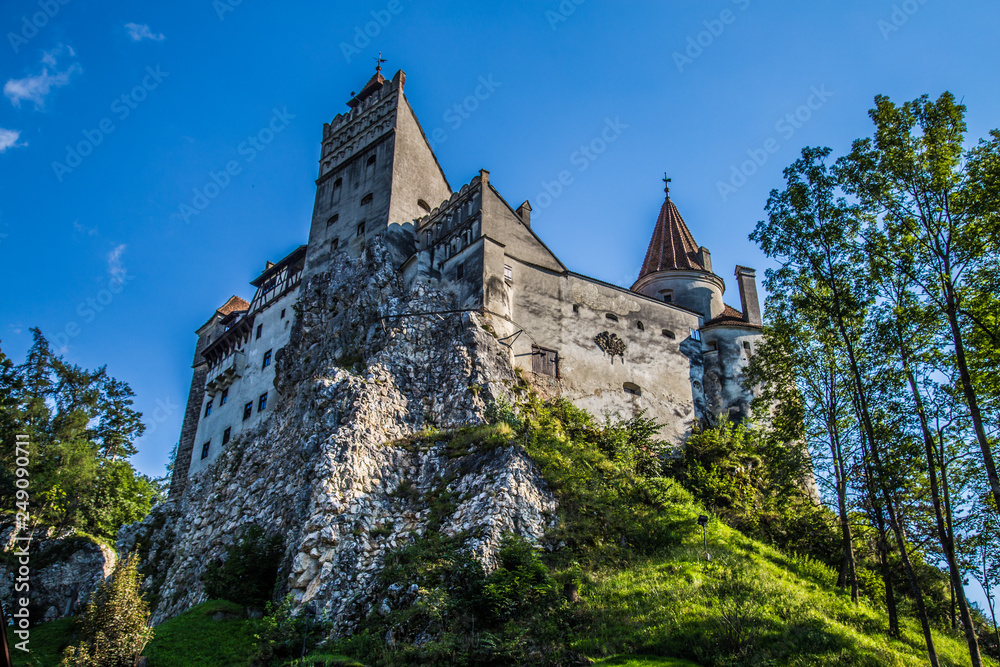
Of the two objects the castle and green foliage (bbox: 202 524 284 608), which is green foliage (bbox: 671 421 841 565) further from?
green foliage (bbox: 202 524 284 608)

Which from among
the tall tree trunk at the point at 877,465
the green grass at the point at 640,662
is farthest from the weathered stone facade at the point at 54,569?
the tall tree trunk at the point at 877,465

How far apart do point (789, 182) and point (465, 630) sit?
15.9 m

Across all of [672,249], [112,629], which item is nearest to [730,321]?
[672,249]

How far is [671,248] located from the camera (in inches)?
1742

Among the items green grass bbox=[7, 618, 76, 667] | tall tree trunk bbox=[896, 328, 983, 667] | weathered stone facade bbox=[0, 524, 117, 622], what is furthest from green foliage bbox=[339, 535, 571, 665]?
weathered stone facade bbox=[0, 524, 117, 622]

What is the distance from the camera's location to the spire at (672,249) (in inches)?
1698

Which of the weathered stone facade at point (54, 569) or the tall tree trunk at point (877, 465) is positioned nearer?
the tall tree trunk at point (877, 465)

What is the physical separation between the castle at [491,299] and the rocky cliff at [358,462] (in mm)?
1595

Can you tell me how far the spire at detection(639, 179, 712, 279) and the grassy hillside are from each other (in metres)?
19.8

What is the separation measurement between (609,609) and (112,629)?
1276cm

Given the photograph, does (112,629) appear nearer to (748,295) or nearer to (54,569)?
(54,569)

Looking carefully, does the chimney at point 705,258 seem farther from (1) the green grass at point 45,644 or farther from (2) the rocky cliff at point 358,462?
(1) the green grass at point 45,644

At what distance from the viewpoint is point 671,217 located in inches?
1859

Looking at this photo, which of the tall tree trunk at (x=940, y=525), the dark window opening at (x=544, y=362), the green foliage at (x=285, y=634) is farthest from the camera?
the dark window opening at (x=544, y=362)
